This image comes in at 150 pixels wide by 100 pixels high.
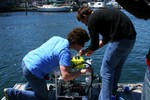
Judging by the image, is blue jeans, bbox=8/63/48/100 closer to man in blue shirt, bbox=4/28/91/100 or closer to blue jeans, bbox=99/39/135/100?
man in blue shirt, bbox=4/28/91/100

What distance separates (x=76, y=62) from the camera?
211 inches

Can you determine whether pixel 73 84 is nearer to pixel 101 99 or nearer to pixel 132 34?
pixel 101 99

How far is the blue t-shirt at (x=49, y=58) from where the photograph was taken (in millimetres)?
4555

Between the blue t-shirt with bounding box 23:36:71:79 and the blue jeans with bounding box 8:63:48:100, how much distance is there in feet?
0.29

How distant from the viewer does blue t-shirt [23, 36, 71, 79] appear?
4555mm

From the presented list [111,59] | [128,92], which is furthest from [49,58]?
[128,92]

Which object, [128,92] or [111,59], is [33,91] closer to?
[111,59]

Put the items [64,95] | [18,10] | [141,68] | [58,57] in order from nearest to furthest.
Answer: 1. [58,57]
2. [64,95]
3. [141,68]
4. [18,10]

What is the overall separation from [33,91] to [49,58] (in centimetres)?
84

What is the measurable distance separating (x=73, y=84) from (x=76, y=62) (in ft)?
2.12

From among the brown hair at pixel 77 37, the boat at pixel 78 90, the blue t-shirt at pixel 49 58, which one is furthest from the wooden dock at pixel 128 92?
the brown hair at pixel 77 37

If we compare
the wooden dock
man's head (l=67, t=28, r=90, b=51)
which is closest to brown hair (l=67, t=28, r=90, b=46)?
man's head (l=67, t=28, r=90, b=51)

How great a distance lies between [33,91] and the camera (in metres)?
5.19

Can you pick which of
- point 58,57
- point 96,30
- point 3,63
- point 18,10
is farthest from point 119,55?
point 18,10
